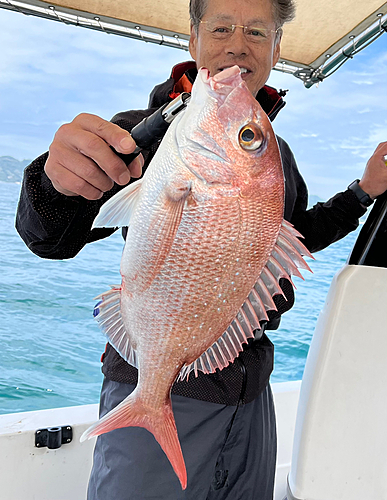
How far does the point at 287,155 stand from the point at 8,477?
1859 millimetres

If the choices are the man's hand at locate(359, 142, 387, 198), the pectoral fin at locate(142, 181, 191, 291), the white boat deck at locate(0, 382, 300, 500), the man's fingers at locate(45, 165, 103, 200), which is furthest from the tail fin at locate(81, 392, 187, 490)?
the white boat deck at locate(0, 382, 300, 500)

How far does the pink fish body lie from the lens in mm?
726

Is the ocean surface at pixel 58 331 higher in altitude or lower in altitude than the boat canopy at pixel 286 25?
lower

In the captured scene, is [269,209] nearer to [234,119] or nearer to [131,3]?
[234,119]

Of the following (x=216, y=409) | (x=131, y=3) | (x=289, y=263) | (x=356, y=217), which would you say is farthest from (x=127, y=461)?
(x=131, y=3)

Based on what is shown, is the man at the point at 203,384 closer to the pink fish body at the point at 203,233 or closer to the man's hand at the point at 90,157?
the man's hand at the point at 90,157

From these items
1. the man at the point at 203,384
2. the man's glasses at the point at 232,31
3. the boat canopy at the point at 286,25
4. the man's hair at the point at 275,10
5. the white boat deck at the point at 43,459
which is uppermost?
the boat canopy at the point at 286,25

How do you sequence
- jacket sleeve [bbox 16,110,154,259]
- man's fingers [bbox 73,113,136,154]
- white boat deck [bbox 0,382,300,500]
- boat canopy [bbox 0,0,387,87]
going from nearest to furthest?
1. man's fingers [bbox 73,113,136,154]
2. jacket sleeve [bbox 16,110,154,259]
3. white boat deck [bbox 0,382,300,500]
4. boat canopy [bbox 0,0,387,87]

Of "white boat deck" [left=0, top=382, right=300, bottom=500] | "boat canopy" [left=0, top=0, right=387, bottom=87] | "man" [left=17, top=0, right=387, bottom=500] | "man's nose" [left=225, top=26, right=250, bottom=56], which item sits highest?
"boat canopy" [left=0, top=0, right=387, bottom=87]

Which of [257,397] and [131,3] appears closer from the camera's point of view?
[257,397]

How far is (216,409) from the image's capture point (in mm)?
1278

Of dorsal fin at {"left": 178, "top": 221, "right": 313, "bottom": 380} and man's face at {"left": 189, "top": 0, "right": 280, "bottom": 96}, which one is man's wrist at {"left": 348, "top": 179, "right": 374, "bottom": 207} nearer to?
man's face at {"left": 189, "top": 0, "right": 280, "bottom": 96}

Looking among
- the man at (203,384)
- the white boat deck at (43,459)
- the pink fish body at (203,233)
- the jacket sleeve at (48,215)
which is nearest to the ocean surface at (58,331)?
the white boat deck at (43,459)

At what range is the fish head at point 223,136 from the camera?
727 mm
